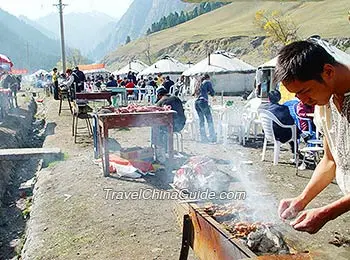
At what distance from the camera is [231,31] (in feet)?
367

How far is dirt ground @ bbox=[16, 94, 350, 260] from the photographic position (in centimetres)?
517

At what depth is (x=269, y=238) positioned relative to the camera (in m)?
3.50

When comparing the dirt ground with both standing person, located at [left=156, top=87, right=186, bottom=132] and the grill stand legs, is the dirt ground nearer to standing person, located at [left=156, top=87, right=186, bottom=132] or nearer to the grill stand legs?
the grill stand legs

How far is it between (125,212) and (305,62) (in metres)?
4.69

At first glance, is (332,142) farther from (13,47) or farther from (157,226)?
(13,47)

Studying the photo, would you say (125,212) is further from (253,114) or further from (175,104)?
(253,114)

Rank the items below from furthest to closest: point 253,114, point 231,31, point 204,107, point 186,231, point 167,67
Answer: point 231,31 < point 167,67 < point 253,114 < point 204,107 < point 186,231

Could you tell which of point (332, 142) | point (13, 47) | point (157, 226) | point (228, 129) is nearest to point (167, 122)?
point (157, 226)

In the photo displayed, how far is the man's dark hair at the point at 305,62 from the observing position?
2.18 metres

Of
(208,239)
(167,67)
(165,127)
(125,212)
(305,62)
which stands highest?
(167,67)

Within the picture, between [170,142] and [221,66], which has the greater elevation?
[221,66]

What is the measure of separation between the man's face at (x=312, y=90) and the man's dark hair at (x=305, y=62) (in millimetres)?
24

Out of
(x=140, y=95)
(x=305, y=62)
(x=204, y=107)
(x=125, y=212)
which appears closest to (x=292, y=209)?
(x=305, y=62)

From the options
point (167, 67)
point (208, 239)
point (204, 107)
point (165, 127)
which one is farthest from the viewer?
point (167, 67)
